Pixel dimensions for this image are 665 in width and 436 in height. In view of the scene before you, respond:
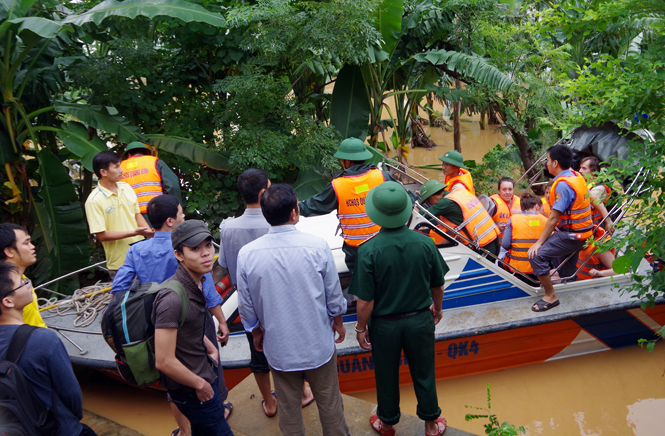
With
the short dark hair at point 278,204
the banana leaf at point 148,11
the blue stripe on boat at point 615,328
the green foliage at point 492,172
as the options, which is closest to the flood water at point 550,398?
the blue stripe on boat at point 615,328

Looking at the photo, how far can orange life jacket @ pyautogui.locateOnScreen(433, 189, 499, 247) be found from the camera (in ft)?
14.1

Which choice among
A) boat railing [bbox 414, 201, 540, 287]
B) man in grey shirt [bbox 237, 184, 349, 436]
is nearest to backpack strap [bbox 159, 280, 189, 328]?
man in grey shirt [bbox 237, 184, 349, 436]

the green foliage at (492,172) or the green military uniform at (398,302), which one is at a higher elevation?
the green military uniform at (398,302)

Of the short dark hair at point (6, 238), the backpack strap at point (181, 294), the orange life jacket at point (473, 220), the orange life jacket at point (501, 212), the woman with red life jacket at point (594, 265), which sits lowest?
the woman with red life jacket at point (594, 265)

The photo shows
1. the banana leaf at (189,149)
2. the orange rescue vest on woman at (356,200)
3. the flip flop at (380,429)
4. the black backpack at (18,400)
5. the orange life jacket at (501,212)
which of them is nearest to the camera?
the black backpack at (18,400)

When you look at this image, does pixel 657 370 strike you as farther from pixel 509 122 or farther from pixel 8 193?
pixel 8 193

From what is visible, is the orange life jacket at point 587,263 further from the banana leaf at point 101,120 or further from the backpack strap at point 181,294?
the banana leaf at point 101,120

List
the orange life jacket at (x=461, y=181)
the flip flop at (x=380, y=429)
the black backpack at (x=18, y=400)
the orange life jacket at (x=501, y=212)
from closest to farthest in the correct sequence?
1. the black backpack at (x=18, y=400)
2. the flip flop at (x=380, y=429)
3. the orange life jacket at (x=461, y=181)
4. the orange life jacket at (x=501, y=212)

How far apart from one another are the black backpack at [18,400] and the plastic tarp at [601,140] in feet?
18.4

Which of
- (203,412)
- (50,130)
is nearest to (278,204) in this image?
(203,412)

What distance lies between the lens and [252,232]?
10.2ft

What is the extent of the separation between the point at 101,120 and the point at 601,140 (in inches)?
224

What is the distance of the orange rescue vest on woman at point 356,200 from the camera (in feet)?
12.5

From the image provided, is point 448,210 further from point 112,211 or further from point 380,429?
point 112,211
